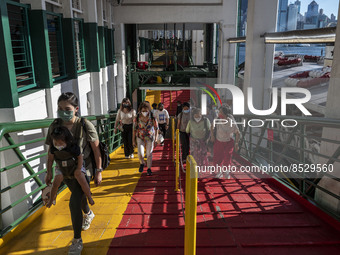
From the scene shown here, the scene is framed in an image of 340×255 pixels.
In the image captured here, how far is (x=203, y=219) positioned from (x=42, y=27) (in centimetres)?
520

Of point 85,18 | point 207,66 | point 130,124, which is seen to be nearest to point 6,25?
point 130,124

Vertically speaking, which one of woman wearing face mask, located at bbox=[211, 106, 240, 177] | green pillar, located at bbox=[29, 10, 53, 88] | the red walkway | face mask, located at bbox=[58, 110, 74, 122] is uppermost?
green pillar, located at bbox=[29, 10, 53, 88]

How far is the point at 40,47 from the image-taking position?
624 centimetres

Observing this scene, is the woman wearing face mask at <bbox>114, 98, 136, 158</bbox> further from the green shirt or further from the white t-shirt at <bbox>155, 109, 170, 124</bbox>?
the white t-shirt at <bbox>155, 109, 170, 124</bbox>

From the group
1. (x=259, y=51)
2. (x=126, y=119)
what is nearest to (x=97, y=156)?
(x=126, y=119)

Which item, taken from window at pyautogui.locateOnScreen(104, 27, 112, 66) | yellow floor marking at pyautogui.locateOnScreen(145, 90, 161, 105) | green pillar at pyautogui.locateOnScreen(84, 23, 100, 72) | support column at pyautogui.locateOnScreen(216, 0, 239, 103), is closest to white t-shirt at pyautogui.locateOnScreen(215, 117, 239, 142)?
green pillar at pyautogui.locateOnScreen(84, 23, 100, 72)

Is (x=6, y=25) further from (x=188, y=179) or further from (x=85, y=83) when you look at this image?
(x=85, y=83)

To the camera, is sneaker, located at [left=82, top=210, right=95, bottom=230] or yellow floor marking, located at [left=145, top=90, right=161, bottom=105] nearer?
sneaker, located at [left=82, top=210, right=95, bottom=230]

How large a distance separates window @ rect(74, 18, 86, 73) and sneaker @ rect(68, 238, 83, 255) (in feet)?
25.8

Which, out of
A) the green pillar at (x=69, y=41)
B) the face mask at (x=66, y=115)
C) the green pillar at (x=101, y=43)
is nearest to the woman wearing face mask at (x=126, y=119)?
the green pillar at (x=69, y=41)

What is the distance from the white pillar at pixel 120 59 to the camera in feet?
50.0

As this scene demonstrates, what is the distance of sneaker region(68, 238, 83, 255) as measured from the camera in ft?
9.77

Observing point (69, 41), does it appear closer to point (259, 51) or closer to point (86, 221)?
point (259, 51)

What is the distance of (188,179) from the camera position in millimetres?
2131
